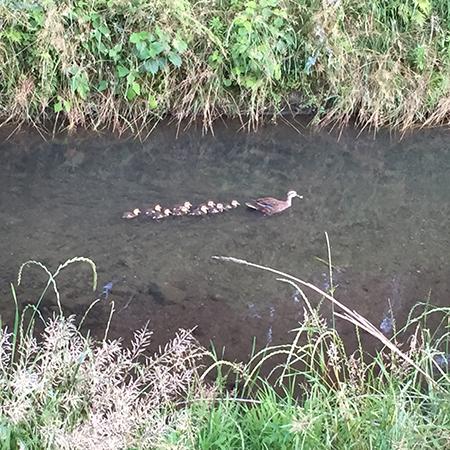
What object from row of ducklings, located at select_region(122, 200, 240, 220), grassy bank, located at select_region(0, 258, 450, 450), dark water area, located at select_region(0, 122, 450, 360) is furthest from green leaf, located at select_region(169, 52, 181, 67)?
grassy bank, located at select_region(0, 258, 450, 450)

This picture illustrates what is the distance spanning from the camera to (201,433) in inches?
87.9

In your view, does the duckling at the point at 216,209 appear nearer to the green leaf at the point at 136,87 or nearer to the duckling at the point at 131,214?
the duckling at the point at 131,214

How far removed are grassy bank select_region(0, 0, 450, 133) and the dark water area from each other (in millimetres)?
260

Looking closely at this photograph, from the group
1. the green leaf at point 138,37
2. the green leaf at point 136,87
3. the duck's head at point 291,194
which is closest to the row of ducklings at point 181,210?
the duck's head at point 291,194

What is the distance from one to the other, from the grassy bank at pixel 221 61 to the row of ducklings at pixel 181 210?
148cm

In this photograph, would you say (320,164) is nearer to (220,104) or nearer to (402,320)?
(220,104)

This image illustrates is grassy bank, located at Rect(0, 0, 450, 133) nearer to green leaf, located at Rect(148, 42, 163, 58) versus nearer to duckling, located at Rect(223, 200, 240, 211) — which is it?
green leaf, located at Rect(148, 42, 163, 58)

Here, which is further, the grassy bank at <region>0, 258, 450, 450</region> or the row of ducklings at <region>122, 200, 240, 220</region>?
the row of ducklings at <region>122, 200, 240, 220</region>

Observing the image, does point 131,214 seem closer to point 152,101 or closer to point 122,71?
point 152,101

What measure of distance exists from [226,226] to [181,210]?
15.6 inches

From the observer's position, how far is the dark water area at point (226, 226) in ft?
11.9

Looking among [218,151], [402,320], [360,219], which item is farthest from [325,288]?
[218,151]

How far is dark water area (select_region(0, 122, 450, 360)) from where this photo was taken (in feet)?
11.9

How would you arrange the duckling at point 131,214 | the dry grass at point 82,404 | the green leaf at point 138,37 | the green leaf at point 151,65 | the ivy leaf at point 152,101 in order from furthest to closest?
the ivy leaf at point 152,101 < the green leaf at point 151,65 < the green leaf at point 138,37 < the duckling at point 131,214 < the dry grass at point 82,404
